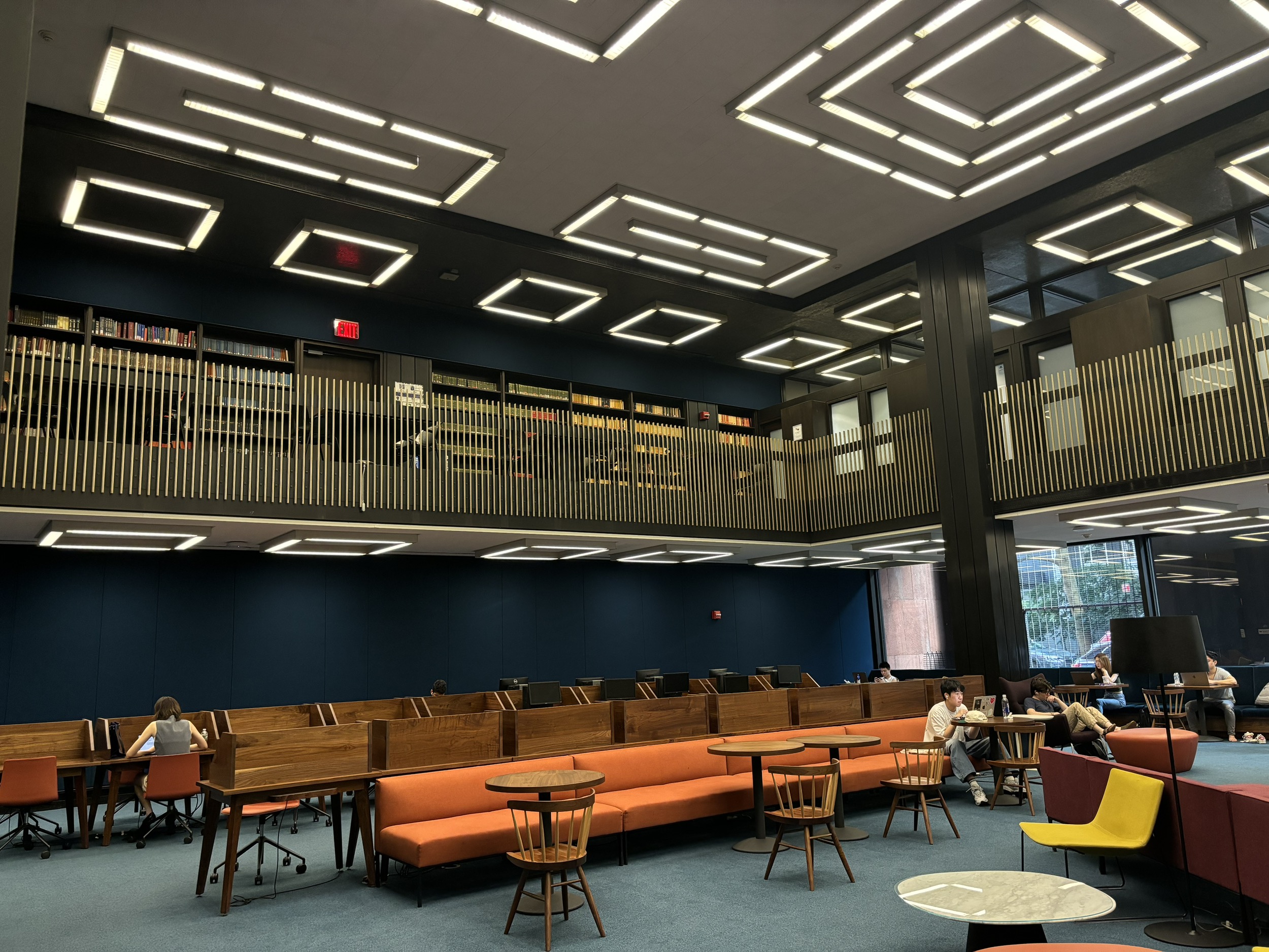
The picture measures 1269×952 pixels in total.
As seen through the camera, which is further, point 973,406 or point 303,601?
point 303,601

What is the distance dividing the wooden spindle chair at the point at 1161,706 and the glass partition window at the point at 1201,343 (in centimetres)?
419

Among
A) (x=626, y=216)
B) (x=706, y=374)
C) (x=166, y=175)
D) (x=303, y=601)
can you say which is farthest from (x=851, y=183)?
(x=303, y=601)

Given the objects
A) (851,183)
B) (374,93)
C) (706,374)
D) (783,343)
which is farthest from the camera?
(706,374)

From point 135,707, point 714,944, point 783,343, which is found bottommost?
point 714,944

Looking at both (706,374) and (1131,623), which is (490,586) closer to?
(706,374)

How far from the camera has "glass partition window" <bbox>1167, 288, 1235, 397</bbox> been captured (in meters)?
8.88

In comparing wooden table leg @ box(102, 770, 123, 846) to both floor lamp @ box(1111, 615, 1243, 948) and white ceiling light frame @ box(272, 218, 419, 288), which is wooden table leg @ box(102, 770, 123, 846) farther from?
floor lamp @ box(1111, 615, 1243, 948)

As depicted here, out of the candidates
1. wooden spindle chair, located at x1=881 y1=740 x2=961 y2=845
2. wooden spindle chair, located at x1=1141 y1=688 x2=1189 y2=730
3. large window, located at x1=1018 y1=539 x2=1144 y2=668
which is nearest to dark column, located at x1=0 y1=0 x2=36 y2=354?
wooden spindle chair, located at x1=881 y1=740 x2=961 y2=845

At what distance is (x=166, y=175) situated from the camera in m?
8.51

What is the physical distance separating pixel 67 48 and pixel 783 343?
10117 mm

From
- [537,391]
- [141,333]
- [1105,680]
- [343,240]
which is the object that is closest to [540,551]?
[537,391]

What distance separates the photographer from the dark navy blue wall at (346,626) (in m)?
10.0

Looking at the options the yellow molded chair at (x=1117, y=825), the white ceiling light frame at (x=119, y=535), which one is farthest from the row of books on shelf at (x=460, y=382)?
the yellow molded chair at (x=1117, y=825)

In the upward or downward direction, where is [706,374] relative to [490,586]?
upward
